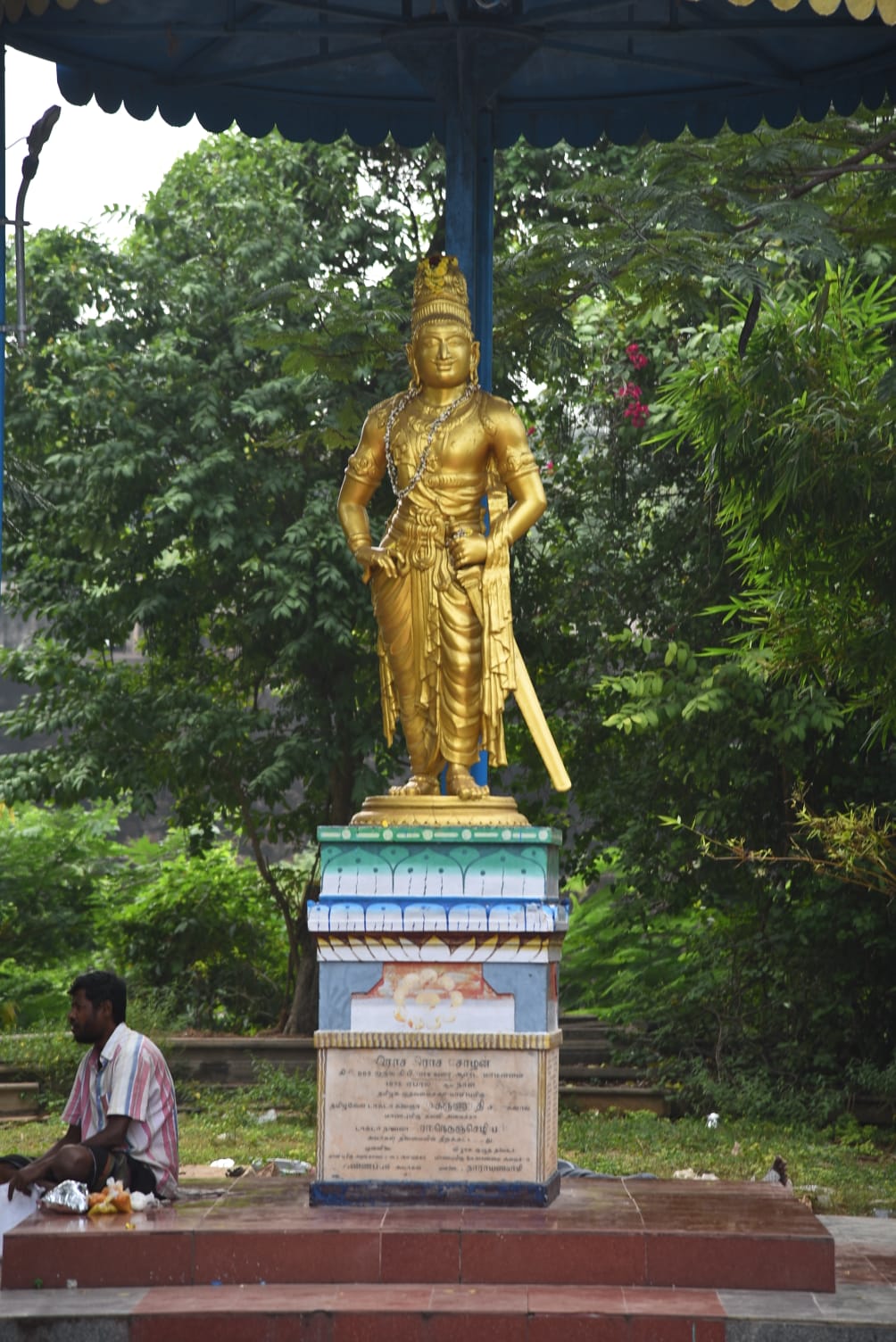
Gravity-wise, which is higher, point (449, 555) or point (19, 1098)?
point (449, 555)

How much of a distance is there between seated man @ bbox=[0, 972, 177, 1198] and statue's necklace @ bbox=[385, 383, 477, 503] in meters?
2.51

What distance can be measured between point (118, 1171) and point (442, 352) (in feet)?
12.2

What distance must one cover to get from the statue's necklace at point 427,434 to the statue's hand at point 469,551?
0.35 metres

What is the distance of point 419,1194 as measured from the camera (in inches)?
289

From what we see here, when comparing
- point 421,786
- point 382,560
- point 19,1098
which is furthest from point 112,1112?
point 19,1098

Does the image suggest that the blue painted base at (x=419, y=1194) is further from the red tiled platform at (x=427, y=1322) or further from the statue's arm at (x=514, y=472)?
the statue's arm at (x=514, y=472)

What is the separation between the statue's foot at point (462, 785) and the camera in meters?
7.98

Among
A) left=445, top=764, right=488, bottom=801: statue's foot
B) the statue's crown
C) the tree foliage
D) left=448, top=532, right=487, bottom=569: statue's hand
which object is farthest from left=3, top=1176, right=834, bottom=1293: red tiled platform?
the tree foliage

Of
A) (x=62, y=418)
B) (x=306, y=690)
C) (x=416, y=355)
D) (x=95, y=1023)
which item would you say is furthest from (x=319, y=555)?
(x=95, y=1023)

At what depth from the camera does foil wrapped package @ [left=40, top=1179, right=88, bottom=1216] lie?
23.3 ft

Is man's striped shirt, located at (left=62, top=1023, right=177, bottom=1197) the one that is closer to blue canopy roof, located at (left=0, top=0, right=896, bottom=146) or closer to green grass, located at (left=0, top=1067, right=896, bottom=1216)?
green grass, located at (left=0, top=1067, right=896, bottom=1216)

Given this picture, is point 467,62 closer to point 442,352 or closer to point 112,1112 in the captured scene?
point 442,352

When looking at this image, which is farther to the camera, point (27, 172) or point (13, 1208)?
point (27, 172)

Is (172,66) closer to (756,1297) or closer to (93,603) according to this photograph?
(93,603)
